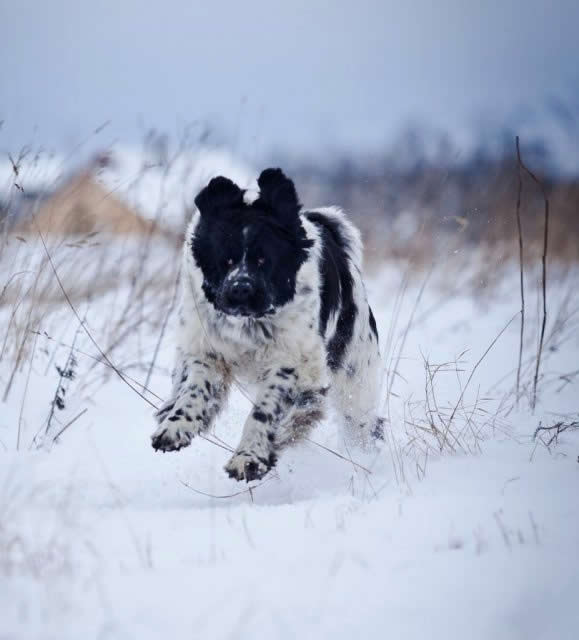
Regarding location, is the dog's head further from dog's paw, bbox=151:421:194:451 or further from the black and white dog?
dog's paw, bbox=151:421:194:451

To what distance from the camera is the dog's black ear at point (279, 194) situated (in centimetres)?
384

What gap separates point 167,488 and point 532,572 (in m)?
1.79

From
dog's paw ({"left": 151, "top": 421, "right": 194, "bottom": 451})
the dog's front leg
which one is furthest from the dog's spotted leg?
the dog's front leg

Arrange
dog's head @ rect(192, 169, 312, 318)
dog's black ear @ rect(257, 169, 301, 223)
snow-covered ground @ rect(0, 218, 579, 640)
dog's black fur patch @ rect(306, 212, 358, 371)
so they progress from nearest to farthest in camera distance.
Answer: snow-covered ground @ rect(0, 218, 579, 640), dog's head @ rect(192, 169, 312, 318), dog's black ear @ rect(257, 169, 301, 223), dog's black fur patch @ rect(306, 212, 358, 371)

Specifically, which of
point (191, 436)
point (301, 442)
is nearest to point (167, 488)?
point (191, 436)

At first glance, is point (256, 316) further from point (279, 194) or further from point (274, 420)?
point (279, 194)

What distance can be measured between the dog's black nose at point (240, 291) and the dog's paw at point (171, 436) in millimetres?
645

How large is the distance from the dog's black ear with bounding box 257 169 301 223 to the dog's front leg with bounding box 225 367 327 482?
2.76 ft

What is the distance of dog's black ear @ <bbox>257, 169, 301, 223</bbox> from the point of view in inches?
151

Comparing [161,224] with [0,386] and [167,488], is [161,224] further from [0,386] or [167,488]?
[167,488]

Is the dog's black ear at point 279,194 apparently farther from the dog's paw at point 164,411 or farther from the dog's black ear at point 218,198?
the dog's paw at point 164,411

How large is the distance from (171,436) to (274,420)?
21.1 inches

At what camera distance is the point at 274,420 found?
11.5 feet

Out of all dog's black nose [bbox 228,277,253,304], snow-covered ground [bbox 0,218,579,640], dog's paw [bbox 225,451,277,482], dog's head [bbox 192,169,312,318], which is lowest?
snow-covered ground [bbox 0,218,579,640]
